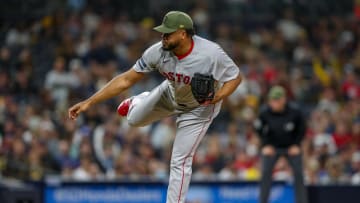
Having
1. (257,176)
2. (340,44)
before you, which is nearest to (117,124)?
(257,176)

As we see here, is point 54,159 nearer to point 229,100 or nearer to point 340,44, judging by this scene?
point 229,100

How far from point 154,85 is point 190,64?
367 inches

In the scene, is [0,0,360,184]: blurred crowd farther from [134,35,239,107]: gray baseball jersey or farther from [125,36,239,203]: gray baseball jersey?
[134,35,239,107]: gray baseball jersey

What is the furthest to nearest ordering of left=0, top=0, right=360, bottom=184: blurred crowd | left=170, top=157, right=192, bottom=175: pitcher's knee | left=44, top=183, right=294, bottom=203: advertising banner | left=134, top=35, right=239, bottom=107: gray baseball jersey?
1. left=0, top=0, right=360, bottom=184: blurred crowd
2. left=44, top=183, right=294, bottom=203: advertising banner
3. left=170, top=157, right=192, bottom=175: pitcher's knee
4. left=134, top=35, right=239, bottom=107: gray baseball jersey

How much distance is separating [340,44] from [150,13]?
3872 millimetres

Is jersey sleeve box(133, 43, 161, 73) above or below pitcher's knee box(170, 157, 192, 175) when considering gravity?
above

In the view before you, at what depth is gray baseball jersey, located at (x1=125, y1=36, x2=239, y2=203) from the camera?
30.7ft

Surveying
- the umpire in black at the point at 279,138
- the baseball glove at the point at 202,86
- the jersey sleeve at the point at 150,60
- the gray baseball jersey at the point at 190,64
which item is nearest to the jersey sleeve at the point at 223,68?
the gray baseball jersey at the point at 190,64

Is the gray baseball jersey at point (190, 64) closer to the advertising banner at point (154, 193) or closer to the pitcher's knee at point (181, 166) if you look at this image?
the pitcher's knee at point (181, 166)

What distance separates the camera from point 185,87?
9484mm

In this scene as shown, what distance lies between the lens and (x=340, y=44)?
21.2 m

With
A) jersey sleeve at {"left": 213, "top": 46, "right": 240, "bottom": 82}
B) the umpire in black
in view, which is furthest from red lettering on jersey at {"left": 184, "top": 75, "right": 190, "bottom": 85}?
the umpire in black

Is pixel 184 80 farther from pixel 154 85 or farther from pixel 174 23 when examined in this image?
pixel 154 85

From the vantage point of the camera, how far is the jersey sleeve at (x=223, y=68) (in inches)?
370
